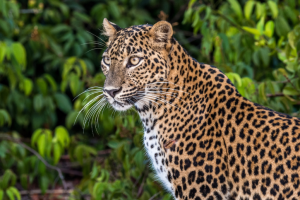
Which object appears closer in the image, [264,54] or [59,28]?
[264,54]

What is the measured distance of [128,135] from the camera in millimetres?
5469

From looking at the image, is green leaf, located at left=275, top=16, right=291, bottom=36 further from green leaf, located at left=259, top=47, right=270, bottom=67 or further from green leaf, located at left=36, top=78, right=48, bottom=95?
green leaf, located at left=36, top=78, right=48, bottom=95

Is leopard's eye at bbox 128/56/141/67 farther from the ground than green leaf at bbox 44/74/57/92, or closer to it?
farther from the ground

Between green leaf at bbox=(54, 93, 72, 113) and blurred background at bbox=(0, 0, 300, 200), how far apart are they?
0.06 feet

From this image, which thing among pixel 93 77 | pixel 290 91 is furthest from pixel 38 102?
pixel 290 91

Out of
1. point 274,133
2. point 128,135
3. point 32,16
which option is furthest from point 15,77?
point 274,133

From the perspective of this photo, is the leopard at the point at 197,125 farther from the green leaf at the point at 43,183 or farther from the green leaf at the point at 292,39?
the green leaf at the point at 43,183

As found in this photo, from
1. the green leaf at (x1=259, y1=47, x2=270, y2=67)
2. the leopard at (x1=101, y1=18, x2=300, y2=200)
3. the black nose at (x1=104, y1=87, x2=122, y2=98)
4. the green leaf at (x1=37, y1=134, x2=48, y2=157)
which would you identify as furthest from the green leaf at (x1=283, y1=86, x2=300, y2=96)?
the green leaf at (x1=37, y1=134, x2=48, y2=157)

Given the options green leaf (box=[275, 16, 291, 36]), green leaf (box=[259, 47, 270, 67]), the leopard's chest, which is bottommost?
the leopard's chest

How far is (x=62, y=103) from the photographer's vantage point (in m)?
7.84

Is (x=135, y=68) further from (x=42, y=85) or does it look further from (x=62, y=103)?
(x=62, y=103)

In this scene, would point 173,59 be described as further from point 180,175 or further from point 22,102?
point 22,102

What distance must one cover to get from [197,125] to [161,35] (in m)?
0.79

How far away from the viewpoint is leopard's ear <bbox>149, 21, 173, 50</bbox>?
371cm
